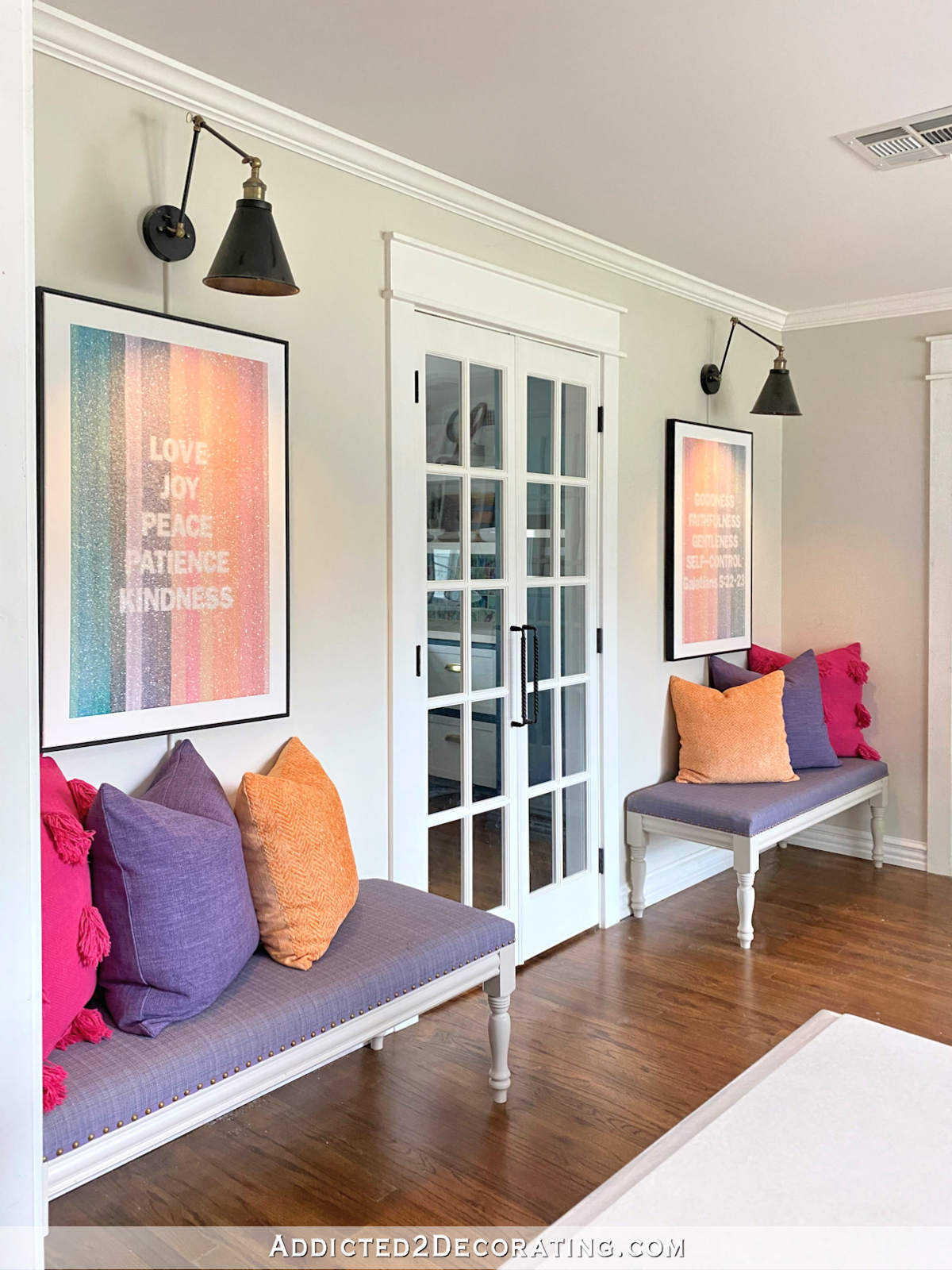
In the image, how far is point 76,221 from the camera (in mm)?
2260

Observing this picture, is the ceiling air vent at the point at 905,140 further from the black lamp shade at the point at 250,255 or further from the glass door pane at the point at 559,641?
the black lamp shade at the point at 250,255

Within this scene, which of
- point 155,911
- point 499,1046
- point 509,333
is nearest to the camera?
point 155,911

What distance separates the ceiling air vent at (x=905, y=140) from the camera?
272 cm

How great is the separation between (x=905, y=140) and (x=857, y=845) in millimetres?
3158

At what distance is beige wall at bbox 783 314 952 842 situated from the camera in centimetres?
466

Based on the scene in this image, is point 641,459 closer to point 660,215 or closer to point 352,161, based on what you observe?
point 660,215

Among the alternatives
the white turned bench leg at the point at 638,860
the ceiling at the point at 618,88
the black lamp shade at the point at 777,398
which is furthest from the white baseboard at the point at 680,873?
the ceiling at the point at 618,88

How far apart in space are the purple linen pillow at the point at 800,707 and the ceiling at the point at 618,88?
185cm

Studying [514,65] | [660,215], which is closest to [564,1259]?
[514,65]

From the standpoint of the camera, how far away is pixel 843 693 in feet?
15.5

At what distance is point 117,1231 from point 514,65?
8.77 feet

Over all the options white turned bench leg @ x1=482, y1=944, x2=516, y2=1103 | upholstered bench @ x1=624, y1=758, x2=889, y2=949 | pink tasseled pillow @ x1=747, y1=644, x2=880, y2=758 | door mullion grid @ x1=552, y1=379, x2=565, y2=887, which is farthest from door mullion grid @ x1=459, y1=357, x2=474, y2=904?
pink tasseled pillow @ x1=747, y1=644, x2=880, y2=758

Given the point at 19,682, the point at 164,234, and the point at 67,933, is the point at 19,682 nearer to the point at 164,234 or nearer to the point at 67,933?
the point at 67,933

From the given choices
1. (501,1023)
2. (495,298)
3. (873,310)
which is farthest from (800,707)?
(501,1023)
